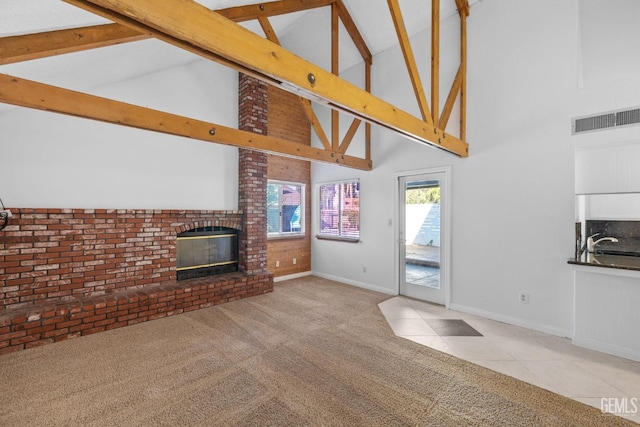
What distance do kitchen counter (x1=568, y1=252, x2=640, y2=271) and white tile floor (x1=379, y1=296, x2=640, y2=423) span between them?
3.00 ft

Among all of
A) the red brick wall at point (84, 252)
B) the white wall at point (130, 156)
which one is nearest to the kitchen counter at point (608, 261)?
the white wall at point (130, 156)

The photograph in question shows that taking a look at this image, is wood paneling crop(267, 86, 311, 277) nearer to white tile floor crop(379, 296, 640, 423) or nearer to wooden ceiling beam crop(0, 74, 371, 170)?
wooden ceiling beam crop(0, 74, 371, 170)

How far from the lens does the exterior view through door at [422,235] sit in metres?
4.44

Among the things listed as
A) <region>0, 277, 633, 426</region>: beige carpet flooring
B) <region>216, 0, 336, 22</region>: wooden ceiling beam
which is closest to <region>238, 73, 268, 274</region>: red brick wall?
<region>216, 0, 336, 22</region>: wooden ceiling beam

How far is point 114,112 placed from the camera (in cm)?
250

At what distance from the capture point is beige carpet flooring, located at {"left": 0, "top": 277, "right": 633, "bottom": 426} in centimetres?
202

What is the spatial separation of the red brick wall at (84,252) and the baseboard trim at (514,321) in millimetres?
4317

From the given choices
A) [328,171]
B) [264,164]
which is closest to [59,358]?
[264,164]

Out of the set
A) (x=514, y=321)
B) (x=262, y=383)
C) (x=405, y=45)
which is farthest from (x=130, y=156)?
(x=514, y=321)

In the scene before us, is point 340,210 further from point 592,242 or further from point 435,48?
point 592,242

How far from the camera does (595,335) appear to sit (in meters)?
2.95

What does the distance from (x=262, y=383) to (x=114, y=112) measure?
2.69 metres

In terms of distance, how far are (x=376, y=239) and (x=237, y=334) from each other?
294 centimetres

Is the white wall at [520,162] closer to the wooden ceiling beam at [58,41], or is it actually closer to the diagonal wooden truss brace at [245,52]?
the diagonal wooden truss brace at [245,52]
